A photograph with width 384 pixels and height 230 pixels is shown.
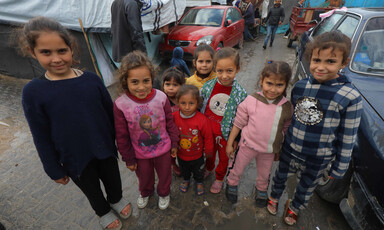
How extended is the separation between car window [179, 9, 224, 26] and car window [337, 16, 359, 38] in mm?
3989

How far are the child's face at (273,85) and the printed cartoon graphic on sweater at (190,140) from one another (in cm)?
75

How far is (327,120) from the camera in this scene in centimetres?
150

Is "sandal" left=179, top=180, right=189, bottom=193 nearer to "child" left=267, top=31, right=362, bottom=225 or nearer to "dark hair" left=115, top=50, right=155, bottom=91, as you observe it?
"child" left=267, top=31, right=362, bottom=225

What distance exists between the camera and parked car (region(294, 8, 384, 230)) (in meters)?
1.45

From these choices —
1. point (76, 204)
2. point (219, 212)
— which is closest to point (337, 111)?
point (219, 212)

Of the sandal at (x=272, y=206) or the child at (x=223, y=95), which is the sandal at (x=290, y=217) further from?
the child at (x=223, y=95)

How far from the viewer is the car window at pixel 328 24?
346 cm

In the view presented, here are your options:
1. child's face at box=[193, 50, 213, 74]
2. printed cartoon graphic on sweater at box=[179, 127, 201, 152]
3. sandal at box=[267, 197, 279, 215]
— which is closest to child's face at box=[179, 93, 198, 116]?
printed cartoon graphic on sweater at box=[179, 127, 201, 152]

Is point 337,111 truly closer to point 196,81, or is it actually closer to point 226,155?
point 226,155

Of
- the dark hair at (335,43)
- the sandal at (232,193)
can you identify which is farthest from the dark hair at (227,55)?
the sandal at (232,193)

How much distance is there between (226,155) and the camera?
2215 millimetres

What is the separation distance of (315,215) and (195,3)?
342 inches

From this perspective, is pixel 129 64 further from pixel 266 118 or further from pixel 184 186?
pixel 184 186

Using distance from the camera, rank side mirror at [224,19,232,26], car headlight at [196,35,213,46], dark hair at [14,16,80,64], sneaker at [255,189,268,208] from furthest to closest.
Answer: side mirror at [224,19,232,26] → car headlight at [196,35,213,46] → sneaker at [255,189,268,208] → dark hair at [14,16,80,64]
